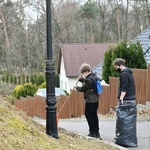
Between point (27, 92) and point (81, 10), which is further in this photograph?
point (81, 10)

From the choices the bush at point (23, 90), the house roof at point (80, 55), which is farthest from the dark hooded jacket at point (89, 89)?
the house roof at point (80, 55)

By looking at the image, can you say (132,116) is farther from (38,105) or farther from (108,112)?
(38,105)

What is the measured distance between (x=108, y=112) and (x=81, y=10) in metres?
40.4

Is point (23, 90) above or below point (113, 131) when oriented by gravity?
below

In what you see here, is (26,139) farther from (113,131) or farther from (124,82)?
(113,131)

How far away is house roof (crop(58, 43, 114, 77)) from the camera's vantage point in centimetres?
4500

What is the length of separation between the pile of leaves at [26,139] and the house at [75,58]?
119 feet

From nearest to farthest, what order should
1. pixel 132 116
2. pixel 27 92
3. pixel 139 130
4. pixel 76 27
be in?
1. pixel 132 116
2. pixel 139 130
3. pixel 27 92
4. pixel 76 27

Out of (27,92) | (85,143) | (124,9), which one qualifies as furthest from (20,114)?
(124,9)

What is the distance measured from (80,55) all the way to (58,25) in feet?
32.4

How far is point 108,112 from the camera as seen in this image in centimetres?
1748

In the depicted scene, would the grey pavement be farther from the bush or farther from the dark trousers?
the bush

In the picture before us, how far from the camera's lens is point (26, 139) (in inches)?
244

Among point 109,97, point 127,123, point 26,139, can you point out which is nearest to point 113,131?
point 127,123
